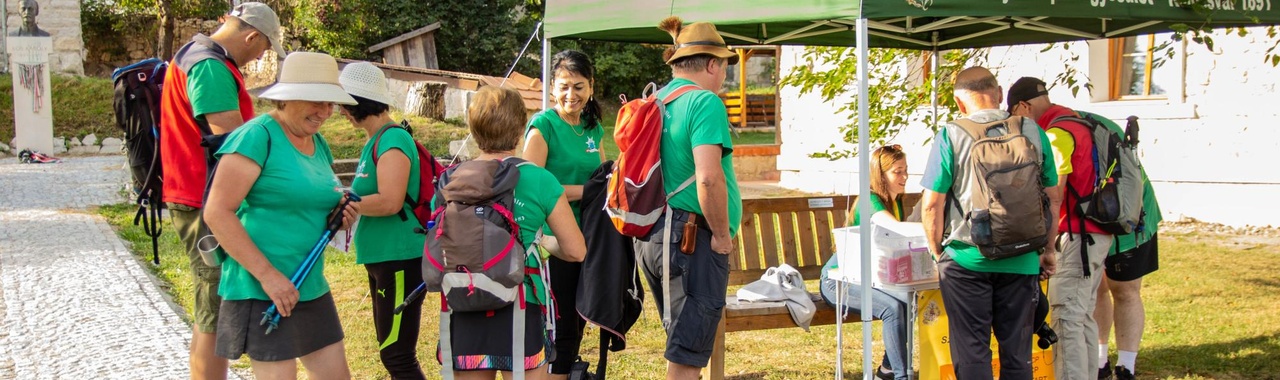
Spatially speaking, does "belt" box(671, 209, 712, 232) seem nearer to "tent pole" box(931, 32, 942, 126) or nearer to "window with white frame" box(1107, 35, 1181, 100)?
"tent pole" box(931, 32, 942, 126)

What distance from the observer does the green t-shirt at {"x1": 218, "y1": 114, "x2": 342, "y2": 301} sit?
310cm

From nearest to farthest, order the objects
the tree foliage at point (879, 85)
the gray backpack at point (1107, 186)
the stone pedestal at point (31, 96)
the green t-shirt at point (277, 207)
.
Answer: the green t-shirt at point (277, 207), the gray backpack at point (1107, 186), the tree foliage at point (879, 85), the stone pedestal at point (31, 96)

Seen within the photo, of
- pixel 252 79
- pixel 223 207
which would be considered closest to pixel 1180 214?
pixel 223 207

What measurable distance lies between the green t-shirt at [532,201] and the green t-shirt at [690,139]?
1.88 ft

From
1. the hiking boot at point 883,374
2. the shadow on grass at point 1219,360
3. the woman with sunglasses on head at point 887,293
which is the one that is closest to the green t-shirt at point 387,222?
the woman with sunglasses on head at point 887,293

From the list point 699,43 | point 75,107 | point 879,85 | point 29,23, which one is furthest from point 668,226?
point 75,107

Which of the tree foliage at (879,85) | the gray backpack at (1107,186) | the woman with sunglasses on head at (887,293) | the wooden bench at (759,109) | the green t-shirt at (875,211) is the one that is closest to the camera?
the gray backpack at (1107,186)

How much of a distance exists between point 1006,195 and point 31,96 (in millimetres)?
18779

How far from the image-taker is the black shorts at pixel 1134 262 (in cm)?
514

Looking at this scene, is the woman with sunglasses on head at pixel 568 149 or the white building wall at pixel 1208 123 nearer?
the woman with sunglasses on head at pixel 568 149

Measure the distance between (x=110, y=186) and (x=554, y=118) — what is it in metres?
11.5

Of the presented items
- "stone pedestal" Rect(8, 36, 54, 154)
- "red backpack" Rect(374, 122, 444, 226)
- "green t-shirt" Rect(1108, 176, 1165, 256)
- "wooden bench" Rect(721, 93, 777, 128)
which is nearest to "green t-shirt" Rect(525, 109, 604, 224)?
"red backpack" Rect(374, 122, 444, 226)

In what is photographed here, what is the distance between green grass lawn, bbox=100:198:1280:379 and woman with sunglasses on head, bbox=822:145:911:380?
0.47m

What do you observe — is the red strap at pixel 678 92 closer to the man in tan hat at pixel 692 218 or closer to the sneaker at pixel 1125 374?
the man in tan hat at pixel 692 218
